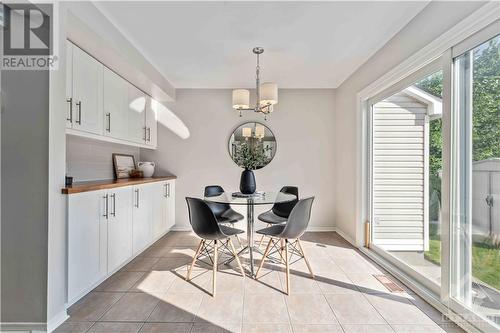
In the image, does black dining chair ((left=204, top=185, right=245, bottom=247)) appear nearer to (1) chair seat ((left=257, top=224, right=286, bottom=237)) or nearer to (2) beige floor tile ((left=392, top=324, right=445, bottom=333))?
(1) chair seat ((left=257, top=224, right=286, bottom=237))

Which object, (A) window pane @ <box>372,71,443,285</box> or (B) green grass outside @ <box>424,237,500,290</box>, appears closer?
(B) green grass outside @ <box>424,237,500,290</box>

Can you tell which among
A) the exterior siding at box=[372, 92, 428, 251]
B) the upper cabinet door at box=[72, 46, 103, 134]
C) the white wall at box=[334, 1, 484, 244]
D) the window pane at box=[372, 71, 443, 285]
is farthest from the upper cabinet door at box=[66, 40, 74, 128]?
the exterior siding at box=[372, 92, 428, 251]

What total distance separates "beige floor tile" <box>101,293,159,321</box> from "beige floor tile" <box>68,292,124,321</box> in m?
0.06

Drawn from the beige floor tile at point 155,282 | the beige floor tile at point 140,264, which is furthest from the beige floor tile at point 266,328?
the beige floor tile at point 140,264

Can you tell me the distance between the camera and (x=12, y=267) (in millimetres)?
1704

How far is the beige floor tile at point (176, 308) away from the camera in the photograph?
1.86m

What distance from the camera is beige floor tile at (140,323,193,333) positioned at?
5.66ft

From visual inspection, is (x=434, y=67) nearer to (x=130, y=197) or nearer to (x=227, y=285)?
(x=227, y=285)

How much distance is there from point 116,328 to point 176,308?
1.43 ft

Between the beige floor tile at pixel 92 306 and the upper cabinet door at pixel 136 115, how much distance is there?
6.32 ft

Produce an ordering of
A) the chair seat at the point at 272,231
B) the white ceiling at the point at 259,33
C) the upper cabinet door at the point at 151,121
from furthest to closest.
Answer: the upper cabinet door at the point at 151,121 → the chair seat at the point at 272,231 → the white ceiling at the point at 259,33

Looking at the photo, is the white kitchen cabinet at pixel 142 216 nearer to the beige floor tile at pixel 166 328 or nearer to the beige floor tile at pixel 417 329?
the beige floor tile at pixel 166 328

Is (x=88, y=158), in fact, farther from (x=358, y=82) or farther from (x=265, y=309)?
→ (x=358, y=82)

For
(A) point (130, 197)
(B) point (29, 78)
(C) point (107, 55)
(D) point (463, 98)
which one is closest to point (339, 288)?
(D) point (463, 98)
